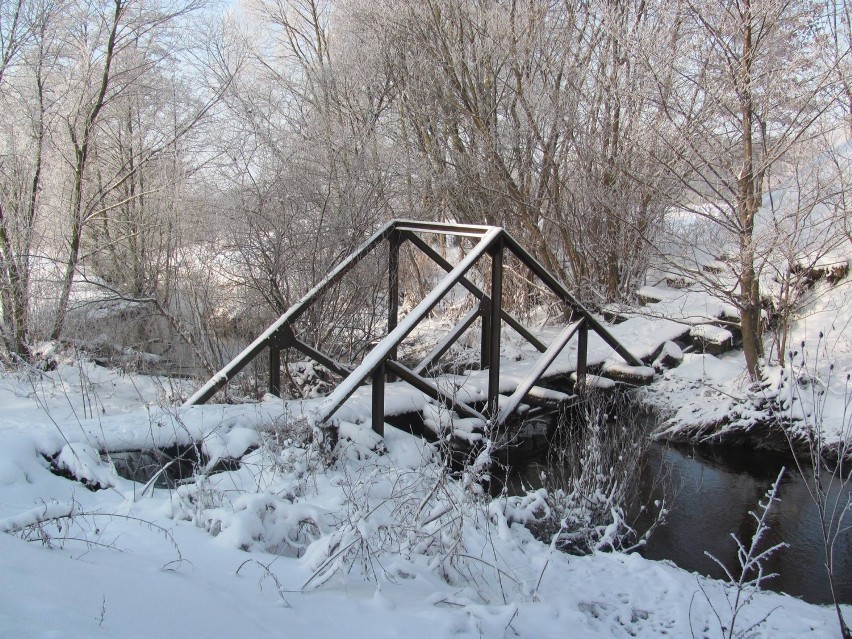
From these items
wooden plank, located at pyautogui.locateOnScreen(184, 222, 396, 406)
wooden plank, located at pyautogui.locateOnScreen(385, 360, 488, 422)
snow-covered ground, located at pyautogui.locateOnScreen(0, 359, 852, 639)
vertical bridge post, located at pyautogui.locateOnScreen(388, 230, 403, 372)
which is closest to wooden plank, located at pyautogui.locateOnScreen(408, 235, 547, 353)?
vertical bridge post, located at pyautogui.locateOnScreen(388, 230, 403, 372)

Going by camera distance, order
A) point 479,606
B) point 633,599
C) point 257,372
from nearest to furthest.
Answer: point 479,606, point 633,599, point 257,372

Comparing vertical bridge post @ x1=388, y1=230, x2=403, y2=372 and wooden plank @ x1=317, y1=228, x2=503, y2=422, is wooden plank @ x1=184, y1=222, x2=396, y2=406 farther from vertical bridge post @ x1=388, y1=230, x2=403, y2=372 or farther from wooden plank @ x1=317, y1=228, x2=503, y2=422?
wooden plank @ x1=317, y1=228, x2=503, y2=422

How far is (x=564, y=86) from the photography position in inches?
391

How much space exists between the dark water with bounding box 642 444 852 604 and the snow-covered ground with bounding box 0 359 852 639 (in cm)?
84

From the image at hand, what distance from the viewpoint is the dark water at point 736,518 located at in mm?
4207

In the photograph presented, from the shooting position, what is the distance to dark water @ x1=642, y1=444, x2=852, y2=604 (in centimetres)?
421

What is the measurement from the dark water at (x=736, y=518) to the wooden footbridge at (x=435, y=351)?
128cm

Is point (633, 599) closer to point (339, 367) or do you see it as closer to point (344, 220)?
point (339, 367)

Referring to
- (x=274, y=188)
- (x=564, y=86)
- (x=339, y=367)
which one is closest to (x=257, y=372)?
(x=339, y=367)

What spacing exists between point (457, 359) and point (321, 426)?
14.8 feet

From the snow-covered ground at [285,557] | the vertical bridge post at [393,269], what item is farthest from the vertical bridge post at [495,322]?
the snow-covered ground at [285,557]

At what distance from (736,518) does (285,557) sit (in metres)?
3.71

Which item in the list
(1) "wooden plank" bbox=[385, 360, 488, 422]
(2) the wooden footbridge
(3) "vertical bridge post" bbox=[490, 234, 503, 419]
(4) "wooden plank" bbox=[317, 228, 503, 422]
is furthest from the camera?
(3) "vertical bridge post" bbox=[490, 234, 503, 419]

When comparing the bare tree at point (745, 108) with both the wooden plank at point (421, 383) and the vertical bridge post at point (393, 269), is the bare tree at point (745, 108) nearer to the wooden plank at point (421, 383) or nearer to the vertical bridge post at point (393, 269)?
the vertical bridge post at point (393, 269)
